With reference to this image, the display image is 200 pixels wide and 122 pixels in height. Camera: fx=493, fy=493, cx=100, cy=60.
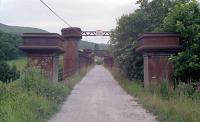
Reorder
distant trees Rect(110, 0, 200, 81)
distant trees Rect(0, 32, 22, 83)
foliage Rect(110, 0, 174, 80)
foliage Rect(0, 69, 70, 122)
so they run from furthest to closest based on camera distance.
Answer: foliage Rect(110, 0, 174, 80), distant trees Rect(0, 32, 22, 83), distant trees Rect(110, 0, 200, 81), foliage Rect(0, 69, 70, 122)

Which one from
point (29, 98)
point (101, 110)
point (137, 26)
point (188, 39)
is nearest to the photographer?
point (29, 98)

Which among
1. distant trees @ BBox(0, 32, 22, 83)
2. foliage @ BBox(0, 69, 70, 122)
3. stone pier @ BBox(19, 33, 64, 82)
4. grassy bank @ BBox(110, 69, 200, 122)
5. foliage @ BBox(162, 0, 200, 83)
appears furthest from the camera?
distant trees @ BBox(0, 32, 22, 83)

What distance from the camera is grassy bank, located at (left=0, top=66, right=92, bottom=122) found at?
36.1 ft

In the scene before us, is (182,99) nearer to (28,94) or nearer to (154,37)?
(28,94)

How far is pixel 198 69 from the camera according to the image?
1889 cm

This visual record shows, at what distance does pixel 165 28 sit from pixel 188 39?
5.72 feet

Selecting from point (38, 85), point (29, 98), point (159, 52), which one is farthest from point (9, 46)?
point (29, 98)

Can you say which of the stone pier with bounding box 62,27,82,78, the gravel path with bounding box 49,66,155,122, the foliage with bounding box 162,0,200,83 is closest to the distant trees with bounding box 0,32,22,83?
the gravel path with bounding box 49,66,155,122

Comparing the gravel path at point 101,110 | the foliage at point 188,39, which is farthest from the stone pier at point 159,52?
the gravel path at point 101,110

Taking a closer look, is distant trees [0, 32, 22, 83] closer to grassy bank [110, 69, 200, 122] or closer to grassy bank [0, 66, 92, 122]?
grassy bank [0, 66, 92, 122]

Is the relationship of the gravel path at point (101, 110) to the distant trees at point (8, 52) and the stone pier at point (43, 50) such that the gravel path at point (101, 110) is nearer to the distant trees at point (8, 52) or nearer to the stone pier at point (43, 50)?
the stone pier at point (43, 50)

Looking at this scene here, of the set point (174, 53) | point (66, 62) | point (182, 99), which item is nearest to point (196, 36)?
point (174, 53)

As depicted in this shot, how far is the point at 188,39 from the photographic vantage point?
65.7 feet

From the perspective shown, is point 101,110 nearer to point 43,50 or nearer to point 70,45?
point 43,50
